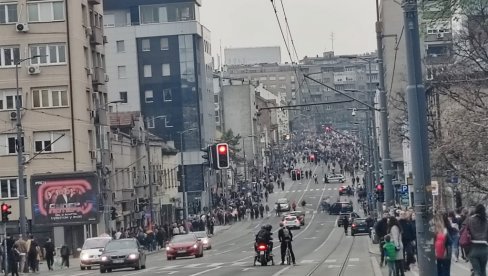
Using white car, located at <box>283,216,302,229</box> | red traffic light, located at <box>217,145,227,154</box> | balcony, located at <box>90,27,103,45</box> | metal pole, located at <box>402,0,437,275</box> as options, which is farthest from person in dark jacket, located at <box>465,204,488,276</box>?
white car, located at <box>283,216,302,229</box>

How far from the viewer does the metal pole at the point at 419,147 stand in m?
20.5

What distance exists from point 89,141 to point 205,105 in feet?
176

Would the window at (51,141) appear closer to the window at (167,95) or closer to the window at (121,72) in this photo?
the window at (167,95)

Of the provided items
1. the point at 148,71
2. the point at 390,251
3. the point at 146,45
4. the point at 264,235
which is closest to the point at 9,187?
the point at 264,235

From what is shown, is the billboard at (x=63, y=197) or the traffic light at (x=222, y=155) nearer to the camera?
the traffic light at (x=222, y=155)

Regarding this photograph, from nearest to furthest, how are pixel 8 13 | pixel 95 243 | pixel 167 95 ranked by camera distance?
pixel 95 243, pixel 8 13, pixel 167 95

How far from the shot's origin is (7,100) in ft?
248

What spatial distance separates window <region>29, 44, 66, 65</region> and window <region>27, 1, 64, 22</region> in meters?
1.71

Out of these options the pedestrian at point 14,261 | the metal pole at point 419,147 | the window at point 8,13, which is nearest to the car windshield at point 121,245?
the pedestrian at point 14,261

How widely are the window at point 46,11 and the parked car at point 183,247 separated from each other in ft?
77.1

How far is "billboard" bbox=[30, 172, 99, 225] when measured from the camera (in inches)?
2628

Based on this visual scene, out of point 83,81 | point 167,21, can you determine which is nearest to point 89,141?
point 83,81

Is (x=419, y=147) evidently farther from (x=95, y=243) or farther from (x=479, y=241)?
(x=95, y=243)

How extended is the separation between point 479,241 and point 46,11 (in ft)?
193
